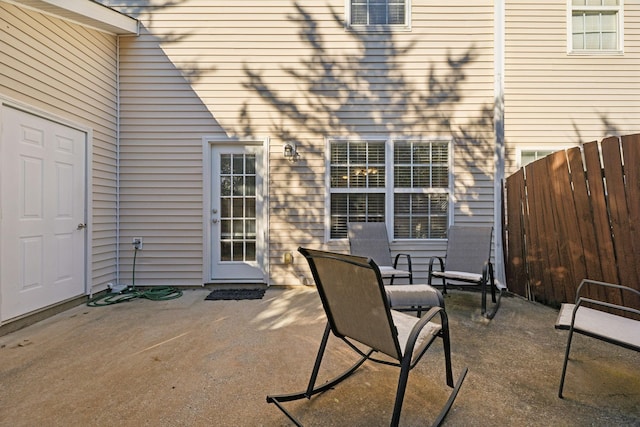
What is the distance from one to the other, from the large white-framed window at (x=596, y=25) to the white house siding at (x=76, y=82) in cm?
657

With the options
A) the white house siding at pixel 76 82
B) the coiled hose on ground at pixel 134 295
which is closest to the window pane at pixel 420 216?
the coiled hose on ground at pixel 134 295

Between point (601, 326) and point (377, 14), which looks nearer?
point (601, 326)

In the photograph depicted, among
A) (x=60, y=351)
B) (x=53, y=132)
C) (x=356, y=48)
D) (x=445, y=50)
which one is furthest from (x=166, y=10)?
(x=60, y=351)

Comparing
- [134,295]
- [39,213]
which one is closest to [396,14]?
[39,213]

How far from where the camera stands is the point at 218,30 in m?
4.42

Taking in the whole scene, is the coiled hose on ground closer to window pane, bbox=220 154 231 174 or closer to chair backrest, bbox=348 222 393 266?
window pane, bbox=220 154 231 174

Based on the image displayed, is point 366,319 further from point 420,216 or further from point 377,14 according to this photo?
point 377,14

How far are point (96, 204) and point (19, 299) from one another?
1.41m

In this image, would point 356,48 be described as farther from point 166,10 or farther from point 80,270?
point 80,270

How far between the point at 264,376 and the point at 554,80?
5.36 metres

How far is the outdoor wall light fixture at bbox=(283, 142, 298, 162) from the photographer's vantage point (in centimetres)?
435

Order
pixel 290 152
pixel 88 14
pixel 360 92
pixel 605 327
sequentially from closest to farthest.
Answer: pixel 605 327 < pixel 88 14 < pixel 290 152 < pixel 360 92

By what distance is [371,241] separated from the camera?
4.14m

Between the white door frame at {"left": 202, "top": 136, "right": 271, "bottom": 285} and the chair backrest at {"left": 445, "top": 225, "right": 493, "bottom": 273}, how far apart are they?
2.47m
